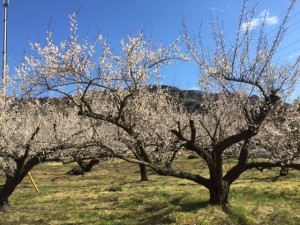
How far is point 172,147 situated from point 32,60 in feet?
25.0

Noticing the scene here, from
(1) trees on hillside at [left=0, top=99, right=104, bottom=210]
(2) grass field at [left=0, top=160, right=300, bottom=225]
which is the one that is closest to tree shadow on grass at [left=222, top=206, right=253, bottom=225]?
(2) grass field at [left=0, top=160, right=300, bottom=225]

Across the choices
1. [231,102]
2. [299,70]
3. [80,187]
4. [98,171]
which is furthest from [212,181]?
[98,171]

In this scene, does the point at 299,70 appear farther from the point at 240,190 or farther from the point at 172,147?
the point at 240,190

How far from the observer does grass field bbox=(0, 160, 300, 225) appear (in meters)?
18.0

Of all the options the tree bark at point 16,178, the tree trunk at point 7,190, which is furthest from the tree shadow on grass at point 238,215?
the tree trunk at point 7,190

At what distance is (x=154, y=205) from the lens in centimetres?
2148

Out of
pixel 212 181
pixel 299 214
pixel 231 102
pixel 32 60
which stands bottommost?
pixel 299 214

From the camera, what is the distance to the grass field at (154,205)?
1795cm

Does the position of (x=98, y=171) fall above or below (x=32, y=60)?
below

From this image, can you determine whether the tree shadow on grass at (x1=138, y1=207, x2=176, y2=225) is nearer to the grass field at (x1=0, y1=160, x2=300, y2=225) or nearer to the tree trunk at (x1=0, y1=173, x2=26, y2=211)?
the grass field at (x1=0, y1=160, x2=300, y2=225)

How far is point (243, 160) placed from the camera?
17984mm

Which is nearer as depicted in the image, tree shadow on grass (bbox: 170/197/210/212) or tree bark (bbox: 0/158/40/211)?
tree shadow on grass (bbox: 170/197/210/212)

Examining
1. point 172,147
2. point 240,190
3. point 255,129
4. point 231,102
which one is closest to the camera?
point 255,129

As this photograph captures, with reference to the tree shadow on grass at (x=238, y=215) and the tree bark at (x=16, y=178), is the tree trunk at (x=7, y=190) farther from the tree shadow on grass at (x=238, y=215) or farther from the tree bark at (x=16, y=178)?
the tree shadow on grass at (x=238, y=215)
